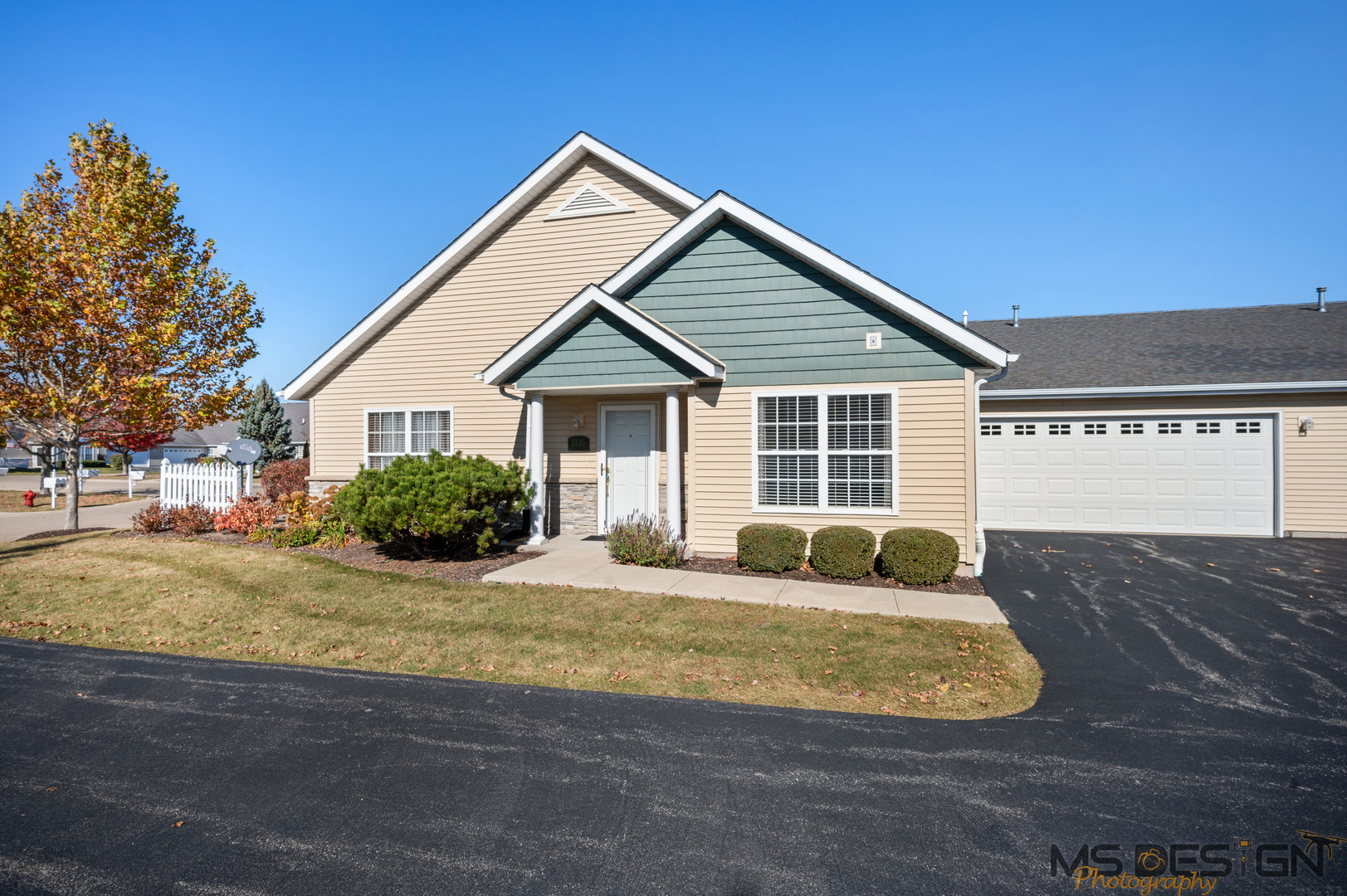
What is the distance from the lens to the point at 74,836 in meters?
3.43

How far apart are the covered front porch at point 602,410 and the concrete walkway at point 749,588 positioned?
1.39m

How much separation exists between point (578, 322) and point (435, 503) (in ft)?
11.9

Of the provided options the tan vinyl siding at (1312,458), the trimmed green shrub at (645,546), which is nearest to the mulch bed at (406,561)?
the trimmed green shrub at (645,546)

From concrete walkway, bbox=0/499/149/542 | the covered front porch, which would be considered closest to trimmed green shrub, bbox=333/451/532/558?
the covered front porch

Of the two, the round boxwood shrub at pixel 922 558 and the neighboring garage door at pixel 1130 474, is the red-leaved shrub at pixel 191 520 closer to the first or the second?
the round boxwood shrub at pixel 922 558

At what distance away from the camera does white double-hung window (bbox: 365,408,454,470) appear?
14156 mm

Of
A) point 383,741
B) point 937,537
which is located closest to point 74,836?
point 383,741

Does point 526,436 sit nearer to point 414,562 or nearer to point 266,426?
point 414,562

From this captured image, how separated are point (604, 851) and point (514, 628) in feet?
14.1

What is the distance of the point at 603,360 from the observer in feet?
36.0

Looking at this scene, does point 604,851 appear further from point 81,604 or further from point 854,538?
point 81,604

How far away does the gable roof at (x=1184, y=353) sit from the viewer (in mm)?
13805

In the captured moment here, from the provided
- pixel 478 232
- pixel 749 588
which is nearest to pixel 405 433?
pixel 478 232

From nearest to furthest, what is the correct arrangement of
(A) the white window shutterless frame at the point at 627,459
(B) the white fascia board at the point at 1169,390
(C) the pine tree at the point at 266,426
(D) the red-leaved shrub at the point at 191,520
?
(A) the white window shutterless frame at the point at 627,459
(B) the white fascia board at the point at 1169,390
(D) the red-leaved shrub at the point at 191,520
(C) the pine tree at the point at 266,426
